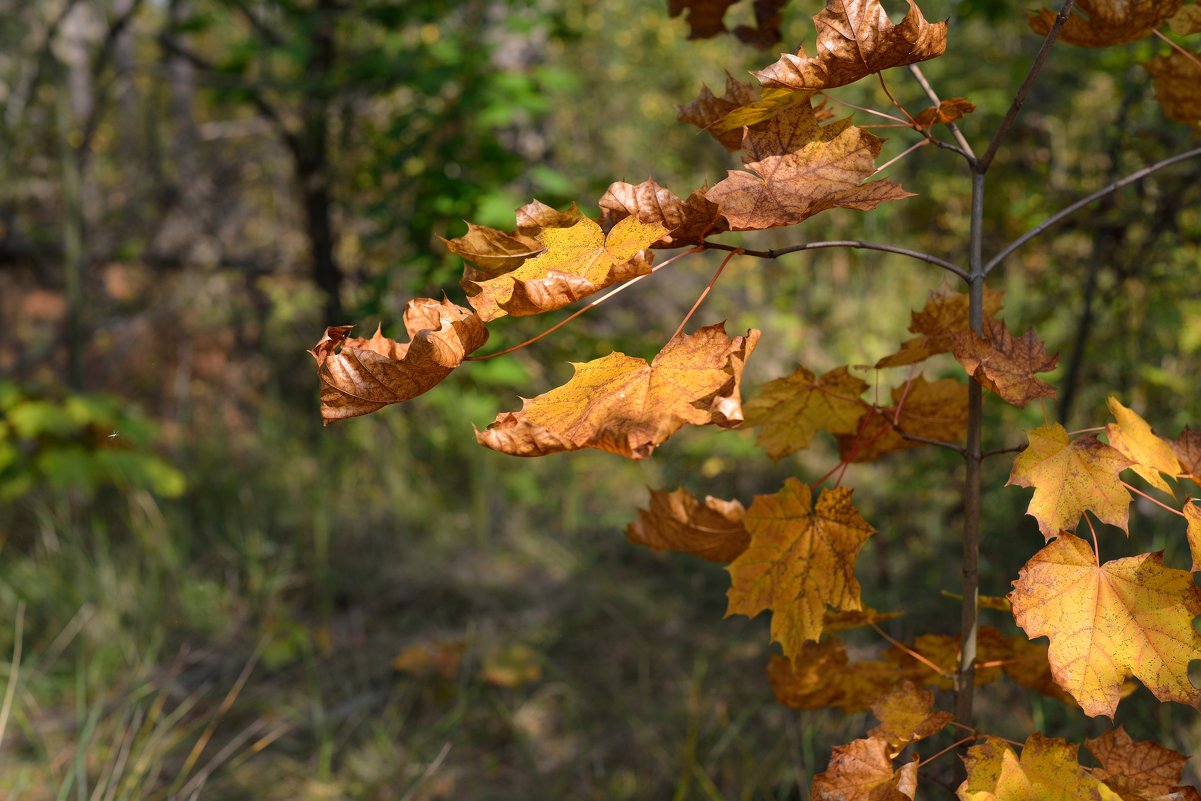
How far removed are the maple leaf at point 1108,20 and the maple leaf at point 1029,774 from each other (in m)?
0.71

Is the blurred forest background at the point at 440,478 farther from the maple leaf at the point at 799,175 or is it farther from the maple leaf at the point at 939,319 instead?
the maple leaf at the point at 799,175

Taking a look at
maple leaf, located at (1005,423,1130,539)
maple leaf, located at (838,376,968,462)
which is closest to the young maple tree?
maple leaf, located at (1005,423,1130,539)

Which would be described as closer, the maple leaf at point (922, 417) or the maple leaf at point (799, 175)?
the maple leaf at point (799, 175)

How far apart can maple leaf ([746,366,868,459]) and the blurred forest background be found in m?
0.90

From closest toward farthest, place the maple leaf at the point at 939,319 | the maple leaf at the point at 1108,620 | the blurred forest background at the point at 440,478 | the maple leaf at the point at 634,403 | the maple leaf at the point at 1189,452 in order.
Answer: the maple leaf at the point at 634,403, the maple leaf at the point at 1108,620, the maple leaf at the point at 1189,452, the maple leaf at the point at 939,319, the blurred forest background at the point at 440,478

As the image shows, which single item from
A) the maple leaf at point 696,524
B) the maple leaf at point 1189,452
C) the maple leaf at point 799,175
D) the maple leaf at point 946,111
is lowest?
the maple leaf at point 696,524

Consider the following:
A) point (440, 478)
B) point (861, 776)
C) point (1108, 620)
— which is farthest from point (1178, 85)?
point (440, 478)

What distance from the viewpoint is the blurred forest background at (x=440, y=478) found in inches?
83.0

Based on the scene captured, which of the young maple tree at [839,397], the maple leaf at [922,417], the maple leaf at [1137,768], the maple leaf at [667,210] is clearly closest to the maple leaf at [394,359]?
the young maple tree at [839,397]

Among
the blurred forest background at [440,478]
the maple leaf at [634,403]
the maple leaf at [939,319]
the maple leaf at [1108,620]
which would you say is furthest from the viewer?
the blurred forest background at [440,478]

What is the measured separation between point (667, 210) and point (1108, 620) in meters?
0.54

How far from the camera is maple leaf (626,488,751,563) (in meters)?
1.02

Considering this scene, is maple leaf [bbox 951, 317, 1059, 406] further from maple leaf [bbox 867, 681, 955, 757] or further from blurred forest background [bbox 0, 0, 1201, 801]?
blurred forest background [bbox 0, 0, 1201, 801]

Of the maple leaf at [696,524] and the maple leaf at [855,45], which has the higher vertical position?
the maple leaf at [855,45]
